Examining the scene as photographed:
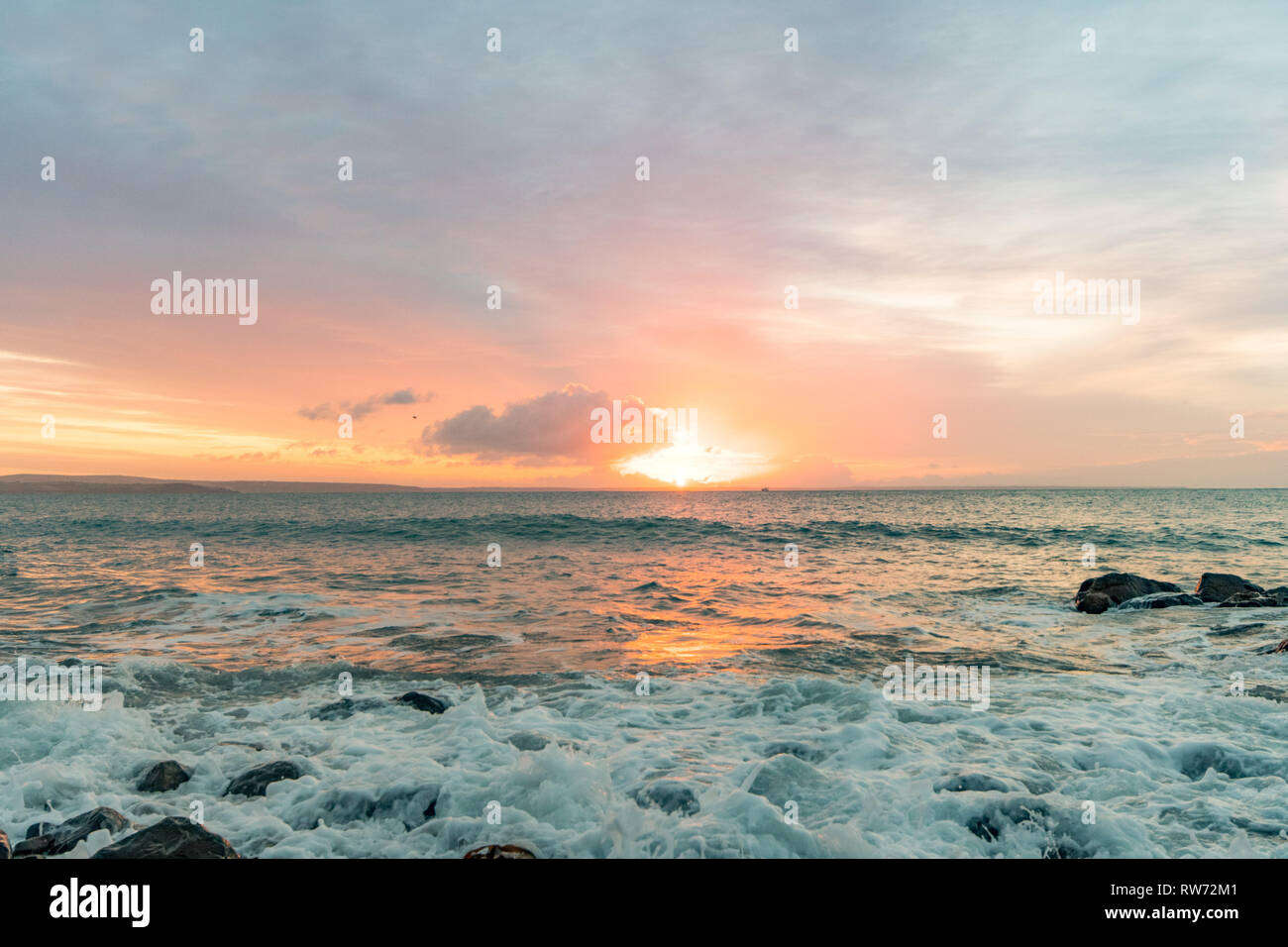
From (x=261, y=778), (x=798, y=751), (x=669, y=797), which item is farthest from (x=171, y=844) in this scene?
(x=798, y=751)

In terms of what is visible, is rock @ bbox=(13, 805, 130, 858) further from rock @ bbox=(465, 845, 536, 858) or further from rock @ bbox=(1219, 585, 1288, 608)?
rock @ bbox=(1219, 585, 1288, 608)

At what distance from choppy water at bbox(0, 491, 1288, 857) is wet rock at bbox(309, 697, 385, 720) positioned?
241 mm

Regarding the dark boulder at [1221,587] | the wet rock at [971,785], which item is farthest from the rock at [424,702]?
the dark boulder at [1221,587]

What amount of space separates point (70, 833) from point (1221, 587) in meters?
28.9

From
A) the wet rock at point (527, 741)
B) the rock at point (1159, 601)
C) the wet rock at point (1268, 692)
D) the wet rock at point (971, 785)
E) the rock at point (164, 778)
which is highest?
the rock at point (164, 778)

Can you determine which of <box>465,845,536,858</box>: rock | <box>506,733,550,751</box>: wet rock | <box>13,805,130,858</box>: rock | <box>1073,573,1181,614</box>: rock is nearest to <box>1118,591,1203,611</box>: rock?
<box>1073,573,1181,614</box>: rock

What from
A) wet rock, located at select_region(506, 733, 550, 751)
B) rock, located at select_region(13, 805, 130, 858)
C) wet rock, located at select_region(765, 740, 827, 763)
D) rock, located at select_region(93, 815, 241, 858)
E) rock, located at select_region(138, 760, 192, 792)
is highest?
rock, located at select_region(93, 815, 241, 858)

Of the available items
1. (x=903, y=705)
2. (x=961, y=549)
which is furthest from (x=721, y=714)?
(x=961, y=549)

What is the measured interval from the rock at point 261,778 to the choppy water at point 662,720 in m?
0.18

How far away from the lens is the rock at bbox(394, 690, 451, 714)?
11.0 meters

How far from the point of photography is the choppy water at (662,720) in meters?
7.17
